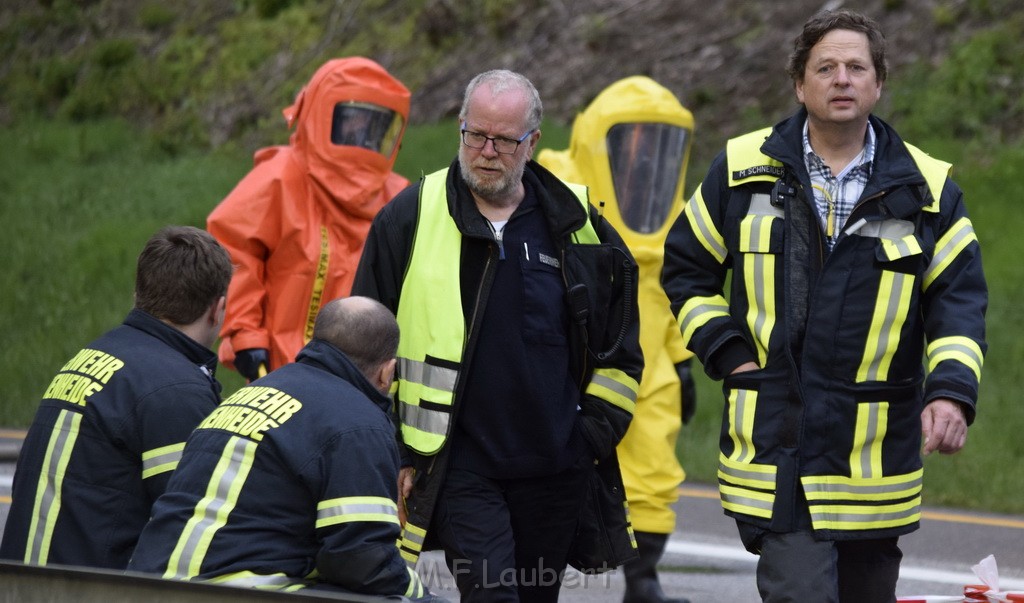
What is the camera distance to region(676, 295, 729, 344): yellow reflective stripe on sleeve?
4723 mm

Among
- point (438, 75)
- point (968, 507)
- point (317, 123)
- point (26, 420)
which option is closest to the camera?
point (317, 123)

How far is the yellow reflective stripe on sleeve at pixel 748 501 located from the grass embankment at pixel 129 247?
17.9 ft

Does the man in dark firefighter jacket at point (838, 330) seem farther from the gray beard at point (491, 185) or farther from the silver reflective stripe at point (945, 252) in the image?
the gray beard at point (491, 185)

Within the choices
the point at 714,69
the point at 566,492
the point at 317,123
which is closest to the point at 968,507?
the point at 317,123

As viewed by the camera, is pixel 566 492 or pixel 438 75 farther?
pixel 438 75

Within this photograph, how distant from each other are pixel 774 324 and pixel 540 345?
75cm

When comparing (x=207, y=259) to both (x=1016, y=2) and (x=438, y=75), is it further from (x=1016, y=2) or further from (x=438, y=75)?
(x=438, y=75)

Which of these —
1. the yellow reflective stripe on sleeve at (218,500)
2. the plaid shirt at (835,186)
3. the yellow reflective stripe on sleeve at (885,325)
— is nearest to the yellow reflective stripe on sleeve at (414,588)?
the yellow reflective stripe on sleeve at (218,500)

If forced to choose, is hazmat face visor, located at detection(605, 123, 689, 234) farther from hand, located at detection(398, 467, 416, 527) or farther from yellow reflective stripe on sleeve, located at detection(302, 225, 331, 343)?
hand, located at detection(398, 467, 416, 527)

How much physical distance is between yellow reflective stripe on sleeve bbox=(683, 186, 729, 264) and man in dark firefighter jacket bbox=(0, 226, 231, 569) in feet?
4.93

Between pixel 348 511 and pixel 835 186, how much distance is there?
68.2 inches

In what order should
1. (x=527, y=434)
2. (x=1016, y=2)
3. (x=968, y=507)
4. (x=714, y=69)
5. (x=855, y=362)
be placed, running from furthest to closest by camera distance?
(x=714, y=69) < (x=1016, y=2) < (x=968, y=507) < (x=527, y=434) < (x=855, y=362)

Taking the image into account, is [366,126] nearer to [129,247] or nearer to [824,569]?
[824,569]

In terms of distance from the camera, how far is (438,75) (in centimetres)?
1811
